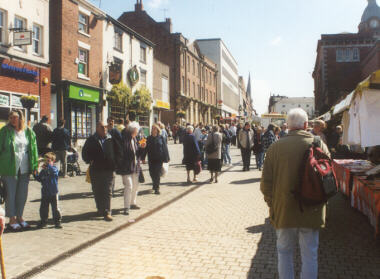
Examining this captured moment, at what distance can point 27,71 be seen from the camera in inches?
723

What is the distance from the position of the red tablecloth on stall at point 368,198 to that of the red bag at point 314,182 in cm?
199

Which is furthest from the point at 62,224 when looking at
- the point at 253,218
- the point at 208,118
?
the point at 208,118

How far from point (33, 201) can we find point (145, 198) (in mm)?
2572

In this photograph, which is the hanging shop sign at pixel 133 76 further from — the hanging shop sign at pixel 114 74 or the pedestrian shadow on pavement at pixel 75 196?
the pedestrian shadow on pavement at pixel 75 196

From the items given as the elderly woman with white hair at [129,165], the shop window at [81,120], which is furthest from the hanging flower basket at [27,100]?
the elderly woman with white hair at [129,165]

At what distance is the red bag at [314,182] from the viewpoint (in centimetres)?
329

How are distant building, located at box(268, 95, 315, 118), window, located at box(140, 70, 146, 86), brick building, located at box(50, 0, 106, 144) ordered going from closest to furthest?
brick building, located at box(50, 0, 106, 144) → window, located at box(140, 70, 146, 86) → distant building, located at box(268, 95, 315, 118)

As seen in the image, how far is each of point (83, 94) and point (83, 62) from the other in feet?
7.31

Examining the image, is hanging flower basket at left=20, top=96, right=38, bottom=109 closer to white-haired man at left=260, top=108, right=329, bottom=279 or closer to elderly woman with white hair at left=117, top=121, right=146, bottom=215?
elderly woman with white hair at left=117, top=121, right=146, bottom=215

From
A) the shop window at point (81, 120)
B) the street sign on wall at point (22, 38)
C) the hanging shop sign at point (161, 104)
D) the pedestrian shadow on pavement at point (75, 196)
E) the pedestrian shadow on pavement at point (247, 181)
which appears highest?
the street sign on wall at point (22, 38)

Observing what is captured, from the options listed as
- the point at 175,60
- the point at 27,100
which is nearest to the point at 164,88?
the point at 175,60

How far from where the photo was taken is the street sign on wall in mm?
17266

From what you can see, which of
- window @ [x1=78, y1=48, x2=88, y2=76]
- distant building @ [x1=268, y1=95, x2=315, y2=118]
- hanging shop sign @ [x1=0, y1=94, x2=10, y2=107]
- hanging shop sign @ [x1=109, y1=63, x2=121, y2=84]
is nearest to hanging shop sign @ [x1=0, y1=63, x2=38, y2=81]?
hanging shop sign @ [x1=0, y1=94, x2=10, y2=107]

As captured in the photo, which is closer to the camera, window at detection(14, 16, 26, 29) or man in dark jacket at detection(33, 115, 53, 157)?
man in dark jacket at detection(33, 115, 53, 157)
